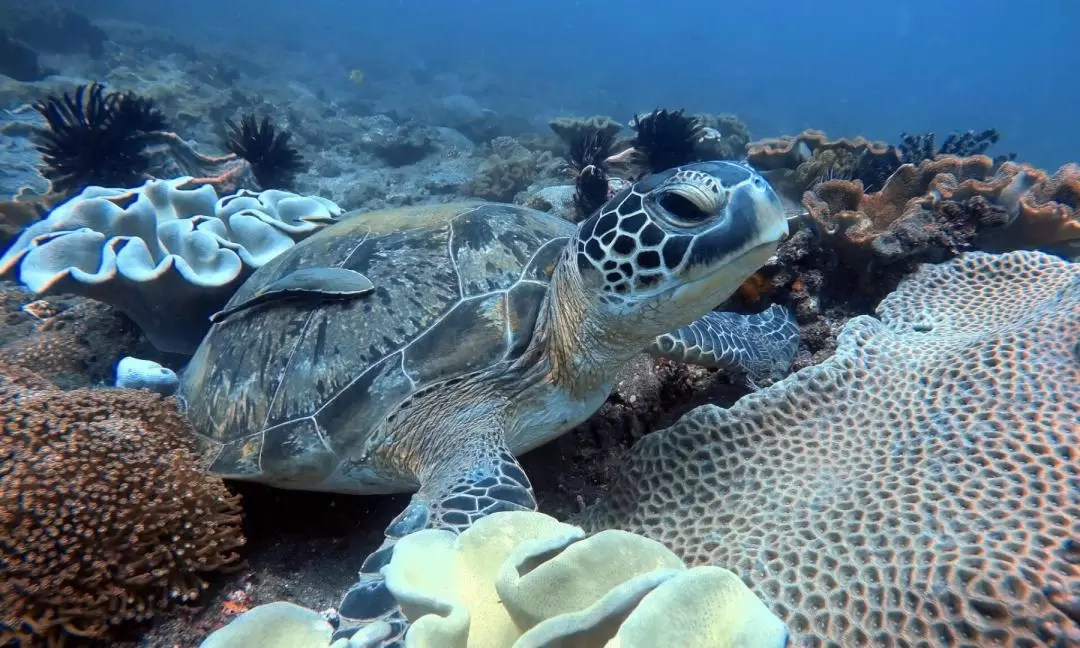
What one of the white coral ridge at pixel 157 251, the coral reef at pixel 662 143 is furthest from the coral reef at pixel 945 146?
the white coral ridge at pixel 157 251

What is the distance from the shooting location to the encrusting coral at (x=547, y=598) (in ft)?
3.10

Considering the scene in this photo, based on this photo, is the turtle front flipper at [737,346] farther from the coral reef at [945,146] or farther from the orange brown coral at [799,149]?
the coral reef at [945,146]

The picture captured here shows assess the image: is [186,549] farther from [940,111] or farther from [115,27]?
[940,111]

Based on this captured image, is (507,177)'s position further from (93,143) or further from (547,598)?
(547,598)

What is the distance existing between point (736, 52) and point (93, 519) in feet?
296

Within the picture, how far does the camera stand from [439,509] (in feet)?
5.63

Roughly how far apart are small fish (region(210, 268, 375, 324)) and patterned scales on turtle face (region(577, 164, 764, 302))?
1089 millimetres

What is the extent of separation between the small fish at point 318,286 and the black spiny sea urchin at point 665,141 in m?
4.05

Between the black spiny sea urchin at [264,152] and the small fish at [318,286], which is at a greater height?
the black spiny sea urchin at [264,152]

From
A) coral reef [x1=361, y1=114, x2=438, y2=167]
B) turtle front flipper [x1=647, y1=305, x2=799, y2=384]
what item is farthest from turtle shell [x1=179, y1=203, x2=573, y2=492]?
coral reef [x1=361, y1=114, x2=438, y2=167]

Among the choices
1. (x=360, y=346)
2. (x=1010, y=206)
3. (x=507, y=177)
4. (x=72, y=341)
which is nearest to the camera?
(x=360, y=346)

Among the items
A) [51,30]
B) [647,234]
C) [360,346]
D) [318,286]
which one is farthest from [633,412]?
[51,30]

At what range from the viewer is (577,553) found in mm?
1146

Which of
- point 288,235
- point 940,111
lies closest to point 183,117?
point 288,235
